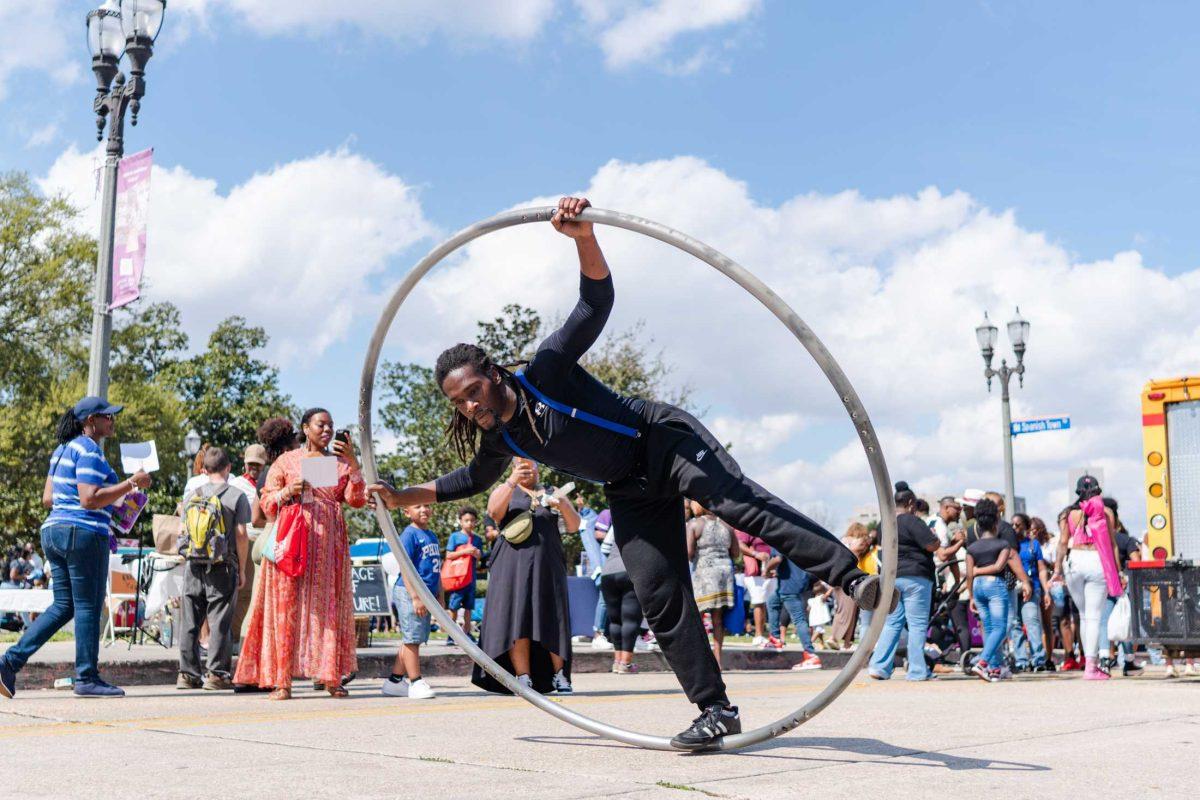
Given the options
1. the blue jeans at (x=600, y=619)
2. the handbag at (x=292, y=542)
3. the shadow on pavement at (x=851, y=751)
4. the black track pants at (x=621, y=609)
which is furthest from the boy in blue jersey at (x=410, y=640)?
the blue jeans at (x=600, y=619)

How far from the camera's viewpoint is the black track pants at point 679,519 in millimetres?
5098

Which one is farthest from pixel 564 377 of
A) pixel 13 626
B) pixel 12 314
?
pixel 12 314

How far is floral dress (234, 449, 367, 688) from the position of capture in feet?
29.1

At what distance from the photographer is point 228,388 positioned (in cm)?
6606

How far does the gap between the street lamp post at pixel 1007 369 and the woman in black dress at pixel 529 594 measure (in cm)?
1504

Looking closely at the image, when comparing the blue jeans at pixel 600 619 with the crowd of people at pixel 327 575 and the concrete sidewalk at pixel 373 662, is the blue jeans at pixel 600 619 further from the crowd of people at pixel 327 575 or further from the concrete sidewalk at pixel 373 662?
the crowd of people at pixel 327 575

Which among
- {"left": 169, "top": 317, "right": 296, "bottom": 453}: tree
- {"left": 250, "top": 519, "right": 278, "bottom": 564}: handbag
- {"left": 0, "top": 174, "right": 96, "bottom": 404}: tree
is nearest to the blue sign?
{"left": 250, "top": 519, "right": 278, "bottom": 564}: handbag

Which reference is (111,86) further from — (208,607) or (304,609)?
(304,609)

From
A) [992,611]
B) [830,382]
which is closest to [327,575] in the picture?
[830,382]

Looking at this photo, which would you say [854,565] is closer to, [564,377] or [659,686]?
[564,377]

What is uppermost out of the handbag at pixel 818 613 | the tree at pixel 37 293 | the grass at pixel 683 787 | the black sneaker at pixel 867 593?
the tree at pixel 37 293

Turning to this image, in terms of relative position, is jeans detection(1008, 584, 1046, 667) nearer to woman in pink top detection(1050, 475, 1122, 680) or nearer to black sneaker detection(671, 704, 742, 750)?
woman in pink top detection(1050, 475, 1122, 680)

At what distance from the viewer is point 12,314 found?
4316 cm

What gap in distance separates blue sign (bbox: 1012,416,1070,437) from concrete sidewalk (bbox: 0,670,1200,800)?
1400 cm
